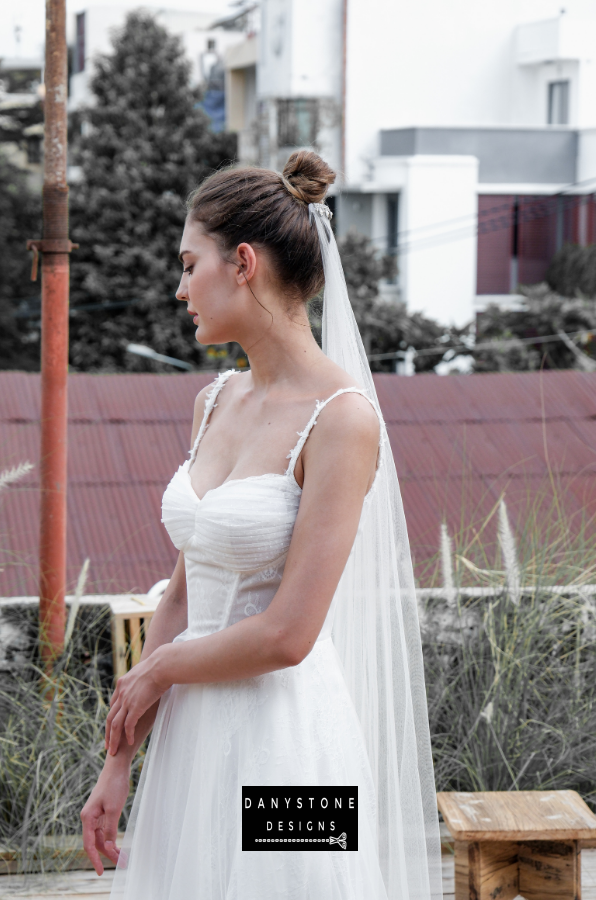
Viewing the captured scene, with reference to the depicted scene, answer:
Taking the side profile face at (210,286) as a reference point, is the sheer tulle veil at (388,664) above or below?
below

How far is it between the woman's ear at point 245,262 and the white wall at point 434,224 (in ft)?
67.6

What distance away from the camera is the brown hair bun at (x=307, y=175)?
1.67m

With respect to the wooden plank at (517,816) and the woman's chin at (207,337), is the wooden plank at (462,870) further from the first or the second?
the woman's chin at (207,337)

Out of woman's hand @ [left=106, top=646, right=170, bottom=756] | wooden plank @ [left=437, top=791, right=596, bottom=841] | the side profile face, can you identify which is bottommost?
wooden plank @ [left=437, top=791, right=596, bottom=841]

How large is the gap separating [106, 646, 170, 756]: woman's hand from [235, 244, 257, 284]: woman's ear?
58 cm

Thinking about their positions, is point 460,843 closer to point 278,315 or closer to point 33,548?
point 278,315

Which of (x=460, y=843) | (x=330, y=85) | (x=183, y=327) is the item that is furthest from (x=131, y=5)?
(x=460, y=843)

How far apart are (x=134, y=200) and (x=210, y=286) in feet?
69.7

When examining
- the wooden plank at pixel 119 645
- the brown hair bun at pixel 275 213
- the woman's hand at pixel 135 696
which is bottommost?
the wooden plank at pixel 119 645

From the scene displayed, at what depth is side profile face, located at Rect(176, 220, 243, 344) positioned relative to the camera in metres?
1.58

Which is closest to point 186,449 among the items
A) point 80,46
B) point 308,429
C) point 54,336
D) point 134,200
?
point 54,336

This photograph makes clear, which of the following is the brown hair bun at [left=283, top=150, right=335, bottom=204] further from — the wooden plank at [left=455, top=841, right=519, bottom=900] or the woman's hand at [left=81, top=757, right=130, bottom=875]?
the wooden plank at [left=455, top=841, right=519, bottom=900]

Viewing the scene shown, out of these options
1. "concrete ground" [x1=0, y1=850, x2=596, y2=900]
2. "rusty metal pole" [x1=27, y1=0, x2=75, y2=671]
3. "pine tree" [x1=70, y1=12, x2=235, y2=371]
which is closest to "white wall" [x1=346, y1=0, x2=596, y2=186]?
"pine tree" [x1=70, y1=12, x2=235, y2=371]

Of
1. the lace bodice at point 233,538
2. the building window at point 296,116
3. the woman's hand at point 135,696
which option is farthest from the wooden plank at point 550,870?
the building window at point 296,116
